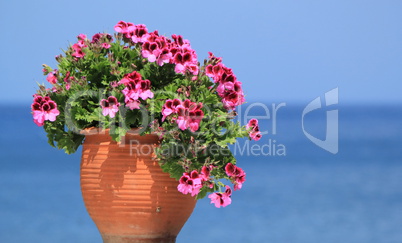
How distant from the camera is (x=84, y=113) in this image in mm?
6137

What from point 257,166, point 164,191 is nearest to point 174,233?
point 164,191

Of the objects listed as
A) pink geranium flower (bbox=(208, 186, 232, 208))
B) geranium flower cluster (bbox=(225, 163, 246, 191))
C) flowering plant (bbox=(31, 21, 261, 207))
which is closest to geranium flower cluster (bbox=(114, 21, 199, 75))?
flowering plant (bbox=(31, 21, 261, 207))

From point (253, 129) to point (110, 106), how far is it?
1.22 m

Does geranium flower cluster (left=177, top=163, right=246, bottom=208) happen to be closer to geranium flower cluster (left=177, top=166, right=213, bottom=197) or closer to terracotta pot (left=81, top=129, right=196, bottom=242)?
geranium flower cluster (left=177, top=166, right=213, bottom=197)

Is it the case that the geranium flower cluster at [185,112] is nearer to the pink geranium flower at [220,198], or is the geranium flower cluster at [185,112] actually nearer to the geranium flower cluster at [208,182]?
the geranium flower cluster at [208,182]

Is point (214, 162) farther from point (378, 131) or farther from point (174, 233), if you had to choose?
point (378, 131)

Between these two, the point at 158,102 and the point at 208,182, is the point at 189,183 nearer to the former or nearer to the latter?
the point at 208,182

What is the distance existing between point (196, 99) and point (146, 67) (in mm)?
469

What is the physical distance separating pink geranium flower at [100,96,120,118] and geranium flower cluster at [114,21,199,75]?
0.41m

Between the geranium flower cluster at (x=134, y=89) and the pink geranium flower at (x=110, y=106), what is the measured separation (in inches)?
3.6

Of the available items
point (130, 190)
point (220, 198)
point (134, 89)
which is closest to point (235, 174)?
point (220, 198)

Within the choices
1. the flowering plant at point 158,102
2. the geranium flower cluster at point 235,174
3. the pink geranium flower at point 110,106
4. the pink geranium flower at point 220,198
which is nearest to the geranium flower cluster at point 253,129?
the flowering plant at point 158,102

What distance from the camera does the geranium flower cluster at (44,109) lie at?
6.08 meters

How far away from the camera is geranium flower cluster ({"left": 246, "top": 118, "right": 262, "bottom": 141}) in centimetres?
636
